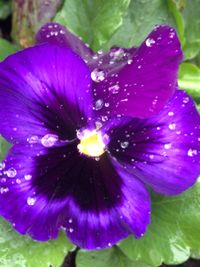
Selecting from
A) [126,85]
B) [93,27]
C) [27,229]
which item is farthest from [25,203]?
[93,27]

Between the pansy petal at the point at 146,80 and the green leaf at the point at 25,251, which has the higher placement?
the pansy petal at the point at 146,80

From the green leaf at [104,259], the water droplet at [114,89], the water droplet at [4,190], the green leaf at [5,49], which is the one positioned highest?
the water droplet at [114,89]

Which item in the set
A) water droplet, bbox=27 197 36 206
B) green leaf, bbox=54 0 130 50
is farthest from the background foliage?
water droplet, bbox=27 197 36 206

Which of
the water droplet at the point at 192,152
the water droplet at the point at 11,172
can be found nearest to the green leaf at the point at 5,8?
the water droplet at the point at 11,172

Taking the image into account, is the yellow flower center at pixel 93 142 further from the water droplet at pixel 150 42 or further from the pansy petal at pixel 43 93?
the water droplet at pixel 150 42

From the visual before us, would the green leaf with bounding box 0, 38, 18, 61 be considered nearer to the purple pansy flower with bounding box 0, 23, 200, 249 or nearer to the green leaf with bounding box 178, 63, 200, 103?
the purple pansy flower with bounding box 0, 23, 200, 249

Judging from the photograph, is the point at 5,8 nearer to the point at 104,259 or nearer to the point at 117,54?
the point at 117,54
